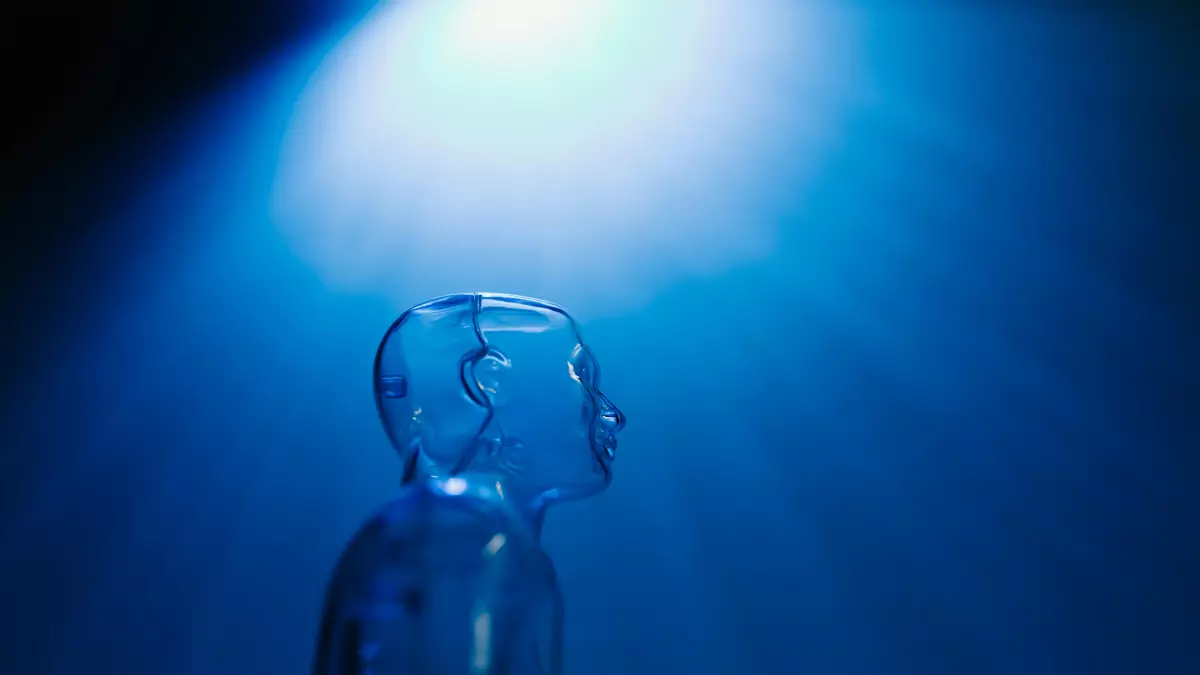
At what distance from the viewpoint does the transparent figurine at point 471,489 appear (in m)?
0.79

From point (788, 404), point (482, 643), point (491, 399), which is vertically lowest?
point (482, 643)

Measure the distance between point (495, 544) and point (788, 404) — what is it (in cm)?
87

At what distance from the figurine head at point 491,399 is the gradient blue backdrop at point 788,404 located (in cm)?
50

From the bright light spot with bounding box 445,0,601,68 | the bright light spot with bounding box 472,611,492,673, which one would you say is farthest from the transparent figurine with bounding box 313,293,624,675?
the bright light spot with bounding box 445,0,601,68

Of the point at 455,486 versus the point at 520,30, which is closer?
the point at 455,486

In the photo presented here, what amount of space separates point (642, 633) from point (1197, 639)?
36.5 inches

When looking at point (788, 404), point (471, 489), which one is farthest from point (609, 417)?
point (788, 404)

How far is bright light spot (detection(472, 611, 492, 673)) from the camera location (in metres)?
0.78

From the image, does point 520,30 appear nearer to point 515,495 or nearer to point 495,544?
point 515,495

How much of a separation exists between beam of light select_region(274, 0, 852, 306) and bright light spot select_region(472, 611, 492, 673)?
898 mm

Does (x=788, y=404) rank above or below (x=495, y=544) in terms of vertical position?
above

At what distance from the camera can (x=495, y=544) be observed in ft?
2.69

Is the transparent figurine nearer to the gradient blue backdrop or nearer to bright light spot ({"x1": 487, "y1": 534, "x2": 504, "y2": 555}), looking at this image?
bright light spot ({"x1": 487, "y1": 534, "x2": 504, "y2": 555})

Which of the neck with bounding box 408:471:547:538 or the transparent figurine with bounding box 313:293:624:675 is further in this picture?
the neck with bounding box 408:471:547:538
